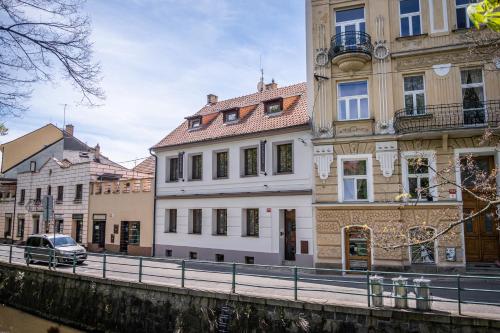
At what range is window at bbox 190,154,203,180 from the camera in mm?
22953

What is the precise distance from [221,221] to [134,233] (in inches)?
288

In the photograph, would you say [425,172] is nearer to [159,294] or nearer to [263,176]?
[263,176]

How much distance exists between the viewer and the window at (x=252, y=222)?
20.1 meters

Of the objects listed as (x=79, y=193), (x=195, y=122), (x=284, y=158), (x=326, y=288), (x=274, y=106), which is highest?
(x=195, y=122)

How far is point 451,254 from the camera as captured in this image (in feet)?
50.5

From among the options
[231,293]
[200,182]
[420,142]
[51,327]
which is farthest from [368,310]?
[200,182]

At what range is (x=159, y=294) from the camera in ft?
41.2

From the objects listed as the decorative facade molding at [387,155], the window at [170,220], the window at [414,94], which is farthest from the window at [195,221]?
the window at [414,94]

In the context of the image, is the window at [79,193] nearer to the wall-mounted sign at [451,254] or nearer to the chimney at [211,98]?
the chimney at [211,98]

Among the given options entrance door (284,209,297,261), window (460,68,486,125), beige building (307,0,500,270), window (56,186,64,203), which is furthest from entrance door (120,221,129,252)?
window (460,68,486,125)

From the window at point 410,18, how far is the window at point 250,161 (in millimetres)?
8895

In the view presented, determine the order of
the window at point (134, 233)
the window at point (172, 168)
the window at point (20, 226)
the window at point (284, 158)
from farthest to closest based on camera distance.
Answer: the window at point (20, 226)
the window at point (134, 233)
the window at point (172, 168)
the window at point (284, 158)

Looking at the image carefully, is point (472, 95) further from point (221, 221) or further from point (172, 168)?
point (172, 168)

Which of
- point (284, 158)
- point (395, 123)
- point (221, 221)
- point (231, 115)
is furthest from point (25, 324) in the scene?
point (395, 123)
